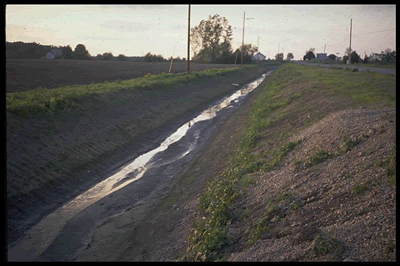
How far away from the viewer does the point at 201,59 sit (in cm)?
11062

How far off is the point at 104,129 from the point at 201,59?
320ft

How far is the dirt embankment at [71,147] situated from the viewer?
9180 mm

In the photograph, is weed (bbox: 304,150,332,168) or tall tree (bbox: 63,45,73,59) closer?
weed (bbox: 304,150,332,168)

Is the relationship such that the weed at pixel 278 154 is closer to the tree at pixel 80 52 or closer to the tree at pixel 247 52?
the tree at pixel 80 52

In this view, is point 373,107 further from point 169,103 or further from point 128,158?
point 169,103

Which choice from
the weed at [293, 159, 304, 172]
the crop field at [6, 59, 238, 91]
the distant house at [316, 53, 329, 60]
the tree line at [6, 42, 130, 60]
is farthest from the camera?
the distant house at [316, 53, 329, 60]

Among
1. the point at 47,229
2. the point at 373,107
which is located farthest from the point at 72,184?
the point at 373,107

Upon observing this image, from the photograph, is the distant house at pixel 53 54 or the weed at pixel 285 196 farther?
the distant house at pixel 53 54

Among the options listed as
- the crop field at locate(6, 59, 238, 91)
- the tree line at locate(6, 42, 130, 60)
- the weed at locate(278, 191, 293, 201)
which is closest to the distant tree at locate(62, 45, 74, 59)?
the tree line at locate(6, 42, 130, 60)

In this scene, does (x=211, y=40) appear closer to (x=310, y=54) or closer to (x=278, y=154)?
(x=310, y=54)

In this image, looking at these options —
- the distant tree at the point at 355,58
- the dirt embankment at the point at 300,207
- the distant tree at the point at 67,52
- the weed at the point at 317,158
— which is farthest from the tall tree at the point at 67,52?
the weed at the point at 317,158

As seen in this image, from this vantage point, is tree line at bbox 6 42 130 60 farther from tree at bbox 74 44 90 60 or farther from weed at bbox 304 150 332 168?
weed at bbox 304 150 332 168

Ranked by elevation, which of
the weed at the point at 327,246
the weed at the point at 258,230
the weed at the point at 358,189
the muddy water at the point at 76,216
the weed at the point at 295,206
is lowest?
the muddy water at the point at 76,216

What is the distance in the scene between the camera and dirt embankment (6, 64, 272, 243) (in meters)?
9.18
